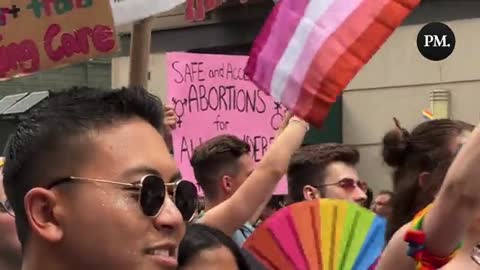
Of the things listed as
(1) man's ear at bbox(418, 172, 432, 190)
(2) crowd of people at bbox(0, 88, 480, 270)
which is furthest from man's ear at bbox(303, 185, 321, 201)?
(2) crowd of people at bbox(0, 88, 480, 270)

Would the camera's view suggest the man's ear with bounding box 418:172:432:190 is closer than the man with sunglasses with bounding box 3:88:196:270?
No

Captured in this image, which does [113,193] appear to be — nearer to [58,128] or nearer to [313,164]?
[58,128]

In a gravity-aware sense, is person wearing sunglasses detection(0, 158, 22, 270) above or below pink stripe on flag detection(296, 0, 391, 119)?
below

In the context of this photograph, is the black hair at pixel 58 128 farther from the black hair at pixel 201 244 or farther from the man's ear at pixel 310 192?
the man's ear at pixel 310 192

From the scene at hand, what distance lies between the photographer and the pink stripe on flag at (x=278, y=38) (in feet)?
13.8

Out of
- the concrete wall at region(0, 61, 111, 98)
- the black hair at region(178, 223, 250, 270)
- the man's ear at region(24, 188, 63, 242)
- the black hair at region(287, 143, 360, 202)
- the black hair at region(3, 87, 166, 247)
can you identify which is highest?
the black hair at region(3, 87, 166, 247)

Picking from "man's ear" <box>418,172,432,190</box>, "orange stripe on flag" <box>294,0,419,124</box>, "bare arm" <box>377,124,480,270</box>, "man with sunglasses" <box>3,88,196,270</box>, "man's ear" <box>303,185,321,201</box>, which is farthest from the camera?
"man's ear" <box>303,185,321,201</box>

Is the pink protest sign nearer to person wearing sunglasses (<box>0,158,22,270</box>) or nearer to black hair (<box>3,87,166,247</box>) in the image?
person wearing sunglasses (<box>0,158,22,270</box>)

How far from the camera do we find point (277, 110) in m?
6.57

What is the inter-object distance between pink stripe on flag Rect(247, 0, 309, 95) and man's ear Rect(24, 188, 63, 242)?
7.09ft

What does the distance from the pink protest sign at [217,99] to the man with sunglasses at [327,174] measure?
2.21 ft

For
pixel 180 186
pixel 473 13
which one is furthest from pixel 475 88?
pixel 180 186

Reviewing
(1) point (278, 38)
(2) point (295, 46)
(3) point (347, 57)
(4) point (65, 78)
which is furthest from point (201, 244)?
(4) point (65, 78)

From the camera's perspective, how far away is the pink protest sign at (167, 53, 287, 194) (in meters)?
6.29
